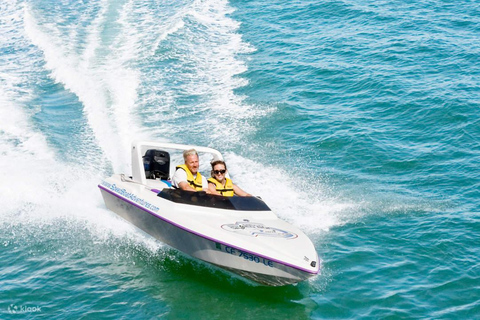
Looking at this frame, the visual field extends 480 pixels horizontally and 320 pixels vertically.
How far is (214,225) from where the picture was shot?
11.2 metres

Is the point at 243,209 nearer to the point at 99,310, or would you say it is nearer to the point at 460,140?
the point at 99,310

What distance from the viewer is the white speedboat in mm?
10445

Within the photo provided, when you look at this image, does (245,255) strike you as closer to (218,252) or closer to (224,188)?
(218,252)

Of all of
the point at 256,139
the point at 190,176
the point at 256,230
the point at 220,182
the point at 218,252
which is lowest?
the point at 256,139

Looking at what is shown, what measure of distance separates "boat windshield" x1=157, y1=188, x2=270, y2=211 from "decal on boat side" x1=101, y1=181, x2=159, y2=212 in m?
0.38

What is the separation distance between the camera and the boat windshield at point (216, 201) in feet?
38.4

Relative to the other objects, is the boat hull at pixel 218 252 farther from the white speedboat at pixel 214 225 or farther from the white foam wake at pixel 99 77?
the white foam wake at pixel 99 77


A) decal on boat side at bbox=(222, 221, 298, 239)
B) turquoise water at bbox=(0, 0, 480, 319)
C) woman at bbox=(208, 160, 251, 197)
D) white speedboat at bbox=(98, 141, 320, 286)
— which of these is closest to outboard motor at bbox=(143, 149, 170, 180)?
white speedboat at bbox=(98, 141, 320, 286)

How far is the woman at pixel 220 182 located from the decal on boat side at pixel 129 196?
1.10 metres

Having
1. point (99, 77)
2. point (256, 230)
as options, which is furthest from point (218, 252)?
point (99, 77)

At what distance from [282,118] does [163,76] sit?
5364mm

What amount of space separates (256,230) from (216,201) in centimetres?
109

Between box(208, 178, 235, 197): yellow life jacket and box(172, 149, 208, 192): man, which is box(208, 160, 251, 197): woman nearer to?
box(208, 178, 235, 197): yellow life jacket
